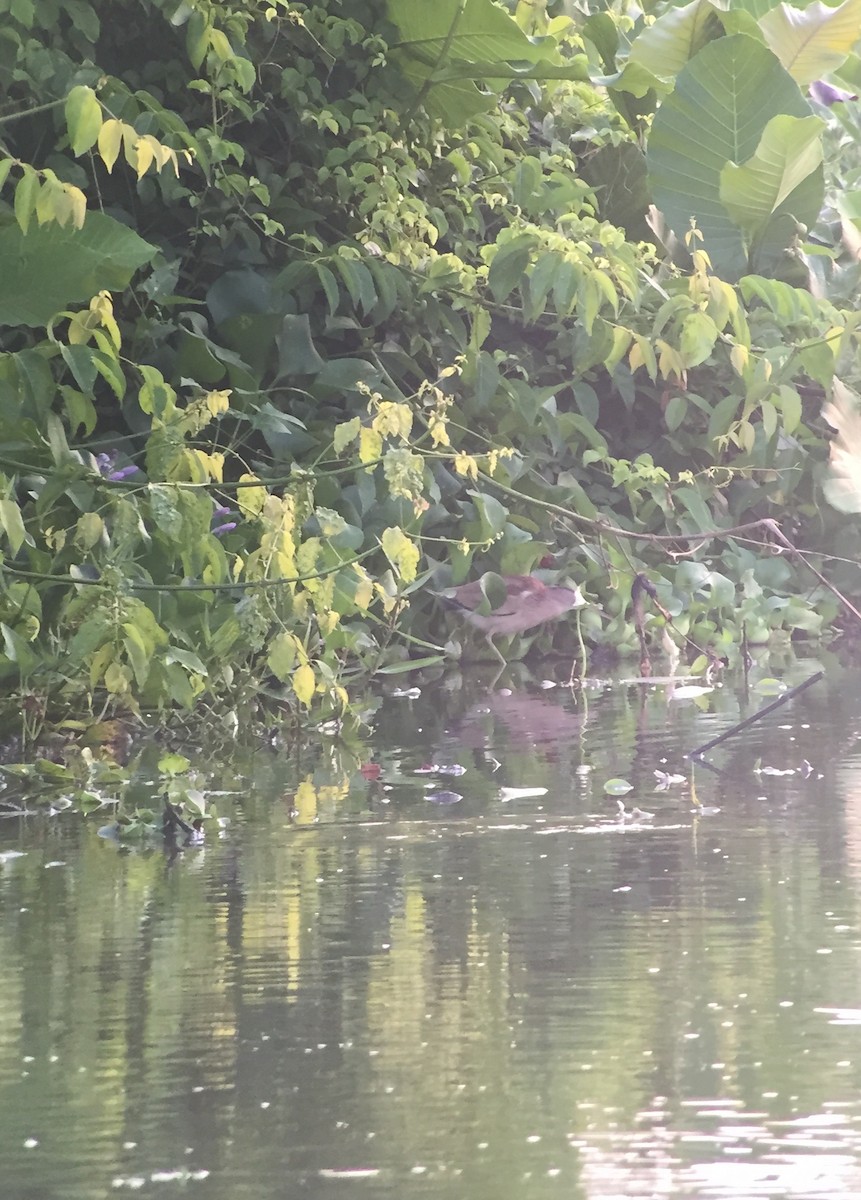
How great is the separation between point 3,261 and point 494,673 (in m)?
1.65

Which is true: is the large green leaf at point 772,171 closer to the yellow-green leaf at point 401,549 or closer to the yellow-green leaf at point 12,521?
the yellow-green leaf at point 401,549

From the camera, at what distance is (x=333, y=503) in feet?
12.8

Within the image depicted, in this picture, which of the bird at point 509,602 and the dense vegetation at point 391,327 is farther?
the bird at point 509,602

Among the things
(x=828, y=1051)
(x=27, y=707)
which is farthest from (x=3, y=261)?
(x=828, y=1051)

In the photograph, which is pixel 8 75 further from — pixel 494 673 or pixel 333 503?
pixel 494 673

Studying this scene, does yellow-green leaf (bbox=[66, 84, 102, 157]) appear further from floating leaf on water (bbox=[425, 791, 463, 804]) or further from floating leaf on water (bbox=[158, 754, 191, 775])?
floating leaf on water (bbox=[425, 791, 463, 804])

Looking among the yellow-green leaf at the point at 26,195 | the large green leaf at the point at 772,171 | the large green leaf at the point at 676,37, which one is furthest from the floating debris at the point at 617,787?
the large green leaf at the point at 676,37

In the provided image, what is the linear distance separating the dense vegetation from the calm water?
522 mm

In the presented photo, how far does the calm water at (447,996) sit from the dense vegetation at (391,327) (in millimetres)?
522

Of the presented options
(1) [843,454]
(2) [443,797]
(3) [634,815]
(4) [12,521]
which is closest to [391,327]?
(1) [843,454]

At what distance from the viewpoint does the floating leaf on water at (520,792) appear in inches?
91.4

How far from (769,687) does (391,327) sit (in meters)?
1.48

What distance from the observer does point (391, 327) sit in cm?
460

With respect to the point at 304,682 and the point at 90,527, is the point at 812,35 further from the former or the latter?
the point at 90,527
